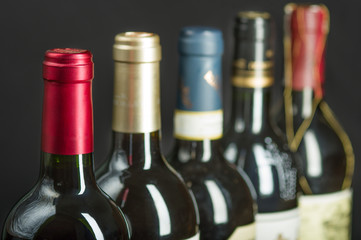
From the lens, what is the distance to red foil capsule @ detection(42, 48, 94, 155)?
1.84 ft

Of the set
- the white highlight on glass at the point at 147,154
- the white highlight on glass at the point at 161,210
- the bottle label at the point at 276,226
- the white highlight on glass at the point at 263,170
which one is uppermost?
the white highlight on glass at the point at 147,154

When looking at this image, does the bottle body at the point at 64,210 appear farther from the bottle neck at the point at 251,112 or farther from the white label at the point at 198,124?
the bottle neck at the point at 251,112

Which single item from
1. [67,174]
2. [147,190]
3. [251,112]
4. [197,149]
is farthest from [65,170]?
[251,112]

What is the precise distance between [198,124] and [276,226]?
0.78ft

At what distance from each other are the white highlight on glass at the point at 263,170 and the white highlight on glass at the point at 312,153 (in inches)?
7.4

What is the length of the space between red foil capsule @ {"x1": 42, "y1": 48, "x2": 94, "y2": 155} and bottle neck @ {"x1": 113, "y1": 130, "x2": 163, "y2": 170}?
121mm

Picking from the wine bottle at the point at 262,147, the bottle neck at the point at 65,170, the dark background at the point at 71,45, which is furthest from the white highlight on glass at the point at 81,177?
the dark background at the point at 71,45

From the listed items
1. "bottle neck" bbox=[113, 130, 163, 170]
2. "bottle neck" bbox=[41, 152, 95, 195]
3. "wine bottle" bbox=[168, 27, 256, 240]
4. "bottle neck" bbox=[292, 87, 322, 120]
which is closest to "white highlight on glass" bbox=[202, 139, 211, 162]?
"wine bottle" bbox=[168, 27, 256, 240]

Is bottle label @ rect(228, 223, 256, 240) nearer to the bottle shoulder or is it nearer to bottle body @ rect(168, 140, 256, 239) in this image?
→ bottle body @ rect(168, 140, 256, 239)

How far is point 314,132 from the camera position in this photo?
1.12 metres

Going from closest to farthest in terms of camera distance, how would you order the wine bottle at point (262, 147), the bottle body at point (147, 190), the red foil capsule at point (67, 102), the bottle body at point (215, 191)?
1. the red foil capsule at point (67, 102)
2. the bottle body at point (147, 190)
3. the bottle body at point (215, 191)
4. the wine bottle at point (262, 147)

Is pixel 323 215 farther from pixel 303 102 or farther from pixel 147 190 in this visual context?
pixel 147 190

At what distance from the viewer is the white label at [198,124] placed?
0.77 meters

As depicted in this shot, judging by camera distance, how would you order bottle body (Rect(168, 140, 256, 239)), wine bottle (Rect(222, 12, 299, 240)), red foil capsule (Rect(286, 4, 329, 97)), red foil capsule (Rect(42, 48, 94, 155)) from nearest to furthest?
red foil capsule (Rect(42, 48, 94, 155)) < bottle body (Rect(168, 140, 256, 239)) < wine bottle (Rect(222, 12, 299, 240)) < red foil capsule (Rect(286, 4, 329, 97))
